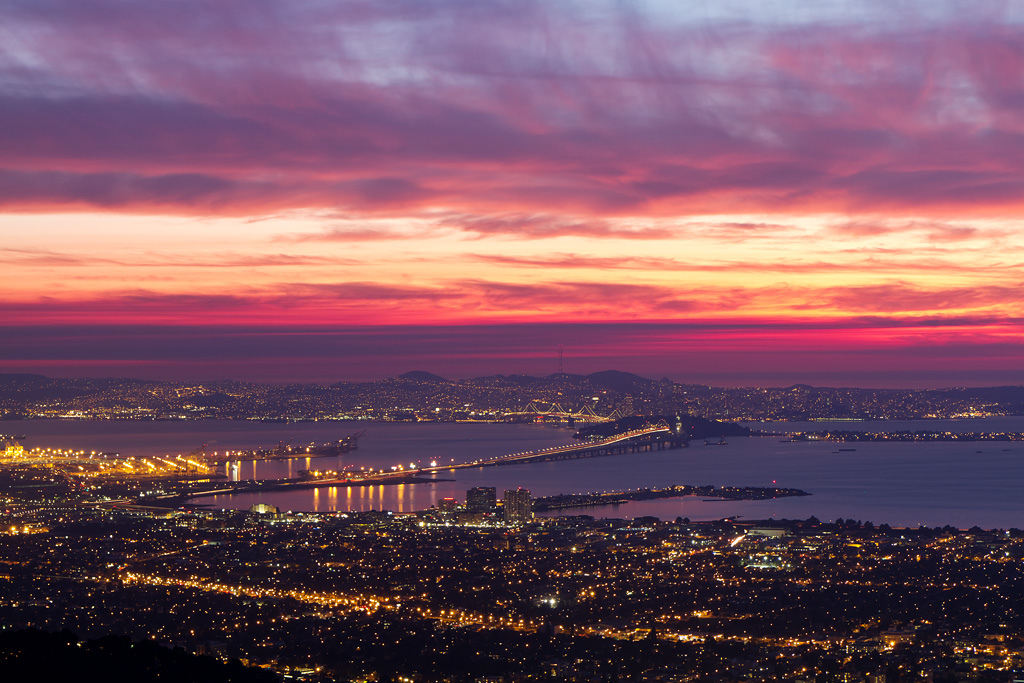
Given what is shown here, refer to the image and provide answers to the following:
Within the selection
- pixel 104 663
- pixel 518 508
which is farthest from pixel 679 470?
pixel 104 663

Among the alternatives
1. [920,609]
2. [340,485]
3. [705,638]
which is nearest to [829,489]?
[340,485]

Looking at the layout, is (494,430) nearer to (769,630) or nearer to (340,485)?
(340,485)

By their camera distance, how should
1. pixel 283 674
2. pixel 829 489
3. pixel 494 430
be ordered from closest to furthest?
pixel 283 674
pixel 829 489
pixel 494 430

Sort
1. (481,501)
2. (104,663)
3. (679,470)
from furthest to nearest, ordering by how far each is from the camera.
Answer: (679,470) < (481,501) < (104,663)

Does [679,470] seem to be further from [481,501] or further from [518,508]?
[518,508]

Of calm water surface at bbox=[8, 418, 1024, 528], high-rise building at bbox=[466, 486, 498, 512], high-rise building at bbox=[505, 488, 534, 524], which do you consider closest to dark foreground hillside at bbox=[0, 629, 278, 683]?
high-rise building at bbox=[505, 488, 534, 524]

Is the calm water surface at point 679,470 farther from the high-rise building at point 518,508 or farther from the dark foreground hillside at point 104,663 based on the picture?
the dark foreground hillside at point 104,663

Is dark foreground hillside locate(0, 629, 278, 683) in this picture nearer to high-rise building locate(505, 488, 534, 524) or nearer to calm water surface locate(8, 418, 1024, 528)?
high-rise building locate(505, 488, 534, 524)
